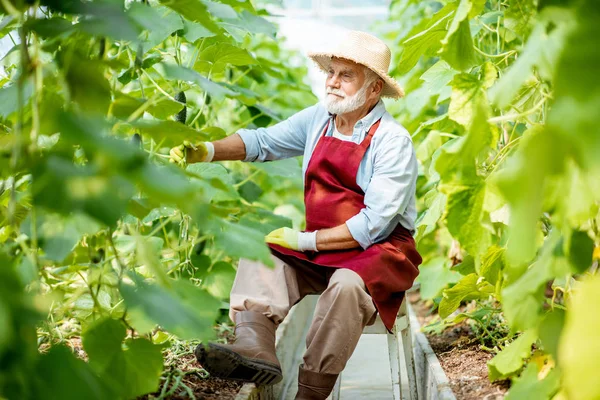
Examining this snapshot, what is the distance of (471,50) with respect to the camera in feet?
5.08

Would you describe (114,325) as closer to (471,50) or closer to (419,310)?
(471,50)

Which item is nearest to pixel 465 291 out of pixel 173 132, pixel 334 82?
pixel 334 82

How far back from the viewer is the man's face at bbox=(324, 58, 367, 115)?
233 centimetres

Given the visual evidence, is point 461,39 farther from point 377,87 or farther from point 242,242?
point 377,87

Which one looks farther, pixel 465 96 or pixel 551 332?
pixel 465 96

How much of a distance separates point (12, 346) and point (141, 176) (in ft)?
0.74

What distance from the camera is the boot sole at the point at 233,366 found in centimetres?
189

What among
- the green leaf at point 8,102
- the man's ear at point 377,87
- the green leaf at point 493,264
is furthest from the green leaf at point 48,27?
the man's ear at point 377,87

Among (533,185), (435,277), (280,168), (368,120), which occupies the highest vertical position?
(533,185)

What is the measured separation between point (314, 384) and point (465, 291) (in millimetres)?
466

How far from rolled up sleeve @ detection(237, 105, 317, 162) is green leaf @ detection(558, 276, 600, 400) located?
5.47 feet

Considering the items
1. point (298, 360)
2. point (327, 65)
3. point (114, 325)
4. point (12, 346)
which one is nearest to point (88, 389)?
point (12, 346)

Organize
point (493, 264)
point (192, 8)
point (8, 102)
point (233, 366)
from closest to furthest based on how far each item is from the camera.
Answer: point (192, 8)
point (8, 102)
point (493, 264)
point (233, 366)

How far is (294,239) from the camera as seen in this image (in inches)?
88.5
